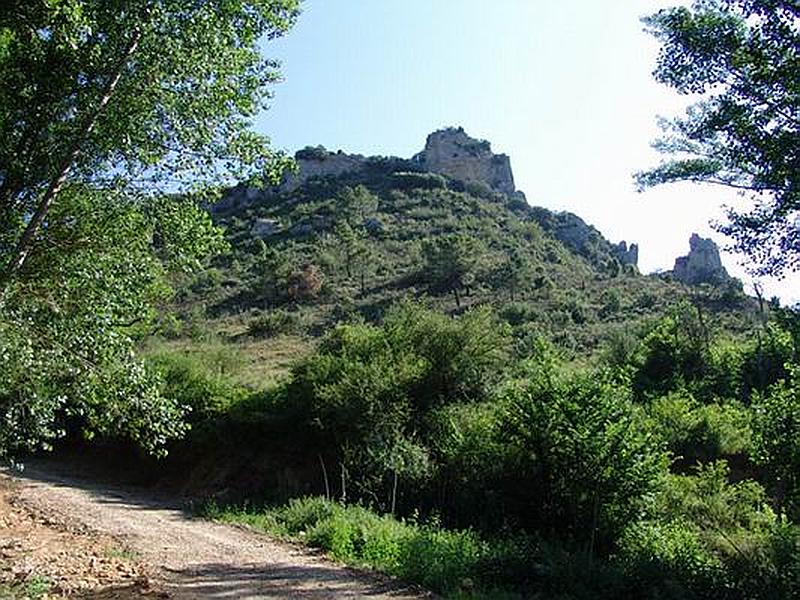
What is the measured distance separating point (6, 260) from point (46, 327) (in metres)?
0.96

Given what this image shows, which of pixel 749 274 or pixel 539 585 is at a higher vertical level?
pixel 749 274

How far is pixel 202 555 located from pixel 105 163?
7.23m

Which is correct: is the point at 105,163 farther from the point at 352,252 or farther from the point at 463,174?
the point at 463,174

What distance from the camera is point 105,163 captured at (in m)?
8.64

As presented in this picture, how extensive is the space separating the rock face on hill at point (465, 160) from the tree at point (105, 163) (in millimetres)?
109712

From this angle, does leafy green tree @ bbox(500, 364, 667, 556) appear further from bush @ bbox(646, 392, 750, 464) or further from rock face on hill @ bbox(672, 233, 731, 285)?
rock face on hill @ bbox(672, 233, 731, 285)

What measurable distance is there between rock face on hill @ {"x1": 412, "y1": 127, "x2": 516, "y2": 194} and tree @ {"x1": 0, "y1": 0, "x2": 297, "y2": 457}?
360ft

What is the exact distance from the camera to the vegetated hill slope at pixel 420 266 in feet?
171

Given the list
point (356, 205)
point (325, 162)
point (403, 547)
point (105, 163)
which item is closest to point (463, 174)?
point (325, 162)

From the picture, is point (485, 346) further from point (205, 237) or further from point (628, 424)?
point (205, 237)

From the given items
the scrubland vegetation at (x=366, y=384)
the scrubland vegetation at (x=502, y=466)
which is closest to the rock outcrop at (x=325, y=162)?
the scrubland vegetation at (x=366, y=384)

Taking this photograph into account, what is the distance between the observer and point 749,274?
32.1 feet

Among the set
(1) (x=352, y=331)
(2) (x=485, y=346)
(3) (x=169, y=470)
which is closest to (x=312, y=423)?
(1) (x=352, y=331)

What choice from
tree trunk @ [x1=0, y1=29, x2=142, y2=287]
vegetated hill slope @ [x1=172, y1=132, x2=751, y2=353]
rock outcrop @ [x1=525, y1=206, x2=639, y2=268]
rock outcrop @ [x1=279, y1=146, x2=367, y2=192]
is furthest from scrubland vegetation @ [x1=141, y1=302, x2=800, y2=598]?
rock outcrop @ [x1=279, y1=146, x2=367, y2=192]
